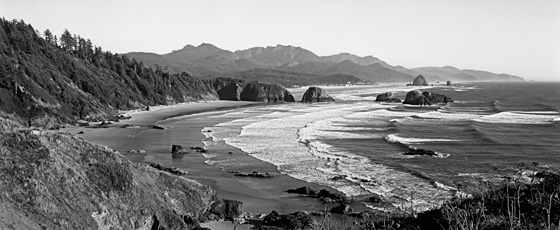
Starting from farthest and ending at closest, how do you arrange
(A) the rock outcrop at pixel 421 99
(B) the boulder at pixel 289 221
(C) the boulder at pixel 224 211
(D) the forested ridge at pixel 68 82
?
(A) the rock outcrop at pixel 421 99
(D) the forested ridge at pixel 68 82
(C) the boulder at pixel 224 211
(B) the boulder at pixel 289 221

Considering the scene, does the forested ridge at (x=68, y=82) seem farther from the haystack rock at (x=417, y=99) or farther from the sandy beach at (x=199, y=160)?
the haystack rock at (x=417, y=99)

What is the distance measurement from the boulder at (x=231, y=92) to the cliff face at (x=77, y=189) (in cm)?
9996

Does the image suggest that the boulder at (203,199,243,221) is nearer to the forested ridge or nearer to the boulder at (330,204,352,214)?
the boulder at (330,204,352,214)

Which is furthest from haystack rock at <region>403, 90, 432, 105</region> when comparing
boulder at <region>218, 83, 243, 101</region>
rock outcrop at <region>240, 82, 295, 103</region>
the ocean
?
boulder at <region>218, 83, 243, 101</region>

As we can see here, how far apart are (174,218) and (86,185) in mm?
3311

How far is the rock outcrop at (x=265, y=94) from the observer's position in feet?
Answer: 369

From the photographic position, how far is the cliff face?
11.6m

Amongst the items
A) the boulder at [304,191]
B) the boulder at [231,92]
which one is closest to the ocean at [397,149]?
the boulder at [304,191]

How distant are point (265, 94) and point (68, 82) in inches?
2193

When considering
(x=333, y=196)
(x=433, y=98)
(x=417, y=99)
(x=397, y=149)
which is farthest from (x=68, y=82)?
(x=433, y=98)

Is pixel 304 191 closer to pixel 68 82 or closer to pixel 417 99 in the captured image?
pixel 68 82

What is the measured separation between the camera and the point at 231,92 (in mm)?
118500

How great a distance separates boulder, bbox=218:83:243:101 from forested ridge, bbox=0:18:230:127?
910 cm

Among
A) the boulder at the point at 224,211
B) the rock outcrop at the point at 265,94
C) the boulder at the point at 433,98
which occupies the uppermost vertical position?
the rock outcrop at the point at 265,94
